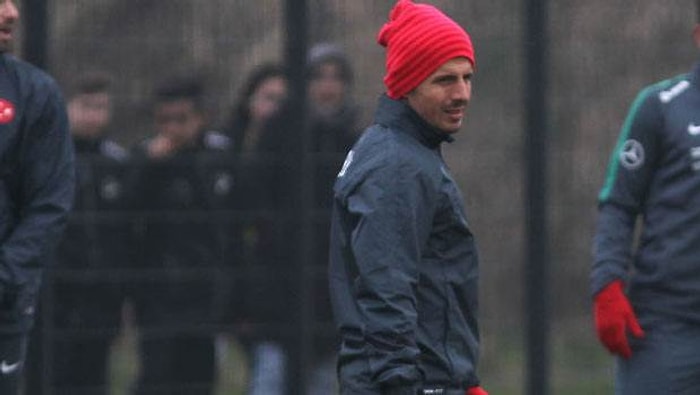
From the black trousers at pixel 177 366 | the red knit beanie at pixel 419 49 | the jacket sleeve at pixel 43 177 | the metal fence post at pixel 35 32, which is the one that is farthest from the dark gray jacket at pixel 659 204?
the metal fence post at pixel 35 32

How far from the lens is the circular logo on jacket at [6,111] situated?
5605mm

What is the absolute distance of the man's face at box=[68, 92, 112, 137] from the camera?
24.0ft

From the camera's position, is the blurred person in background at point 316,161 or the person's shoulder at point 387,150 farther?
the blurred person in background at point 316,161

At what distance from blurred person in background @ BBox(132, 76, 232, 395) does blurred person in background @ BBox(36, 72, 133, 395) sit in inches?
3.9

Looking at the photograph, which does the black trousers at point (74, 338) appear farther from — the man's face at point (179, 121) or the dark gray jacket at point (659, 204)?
the dark gray jacket at point (659, 204)

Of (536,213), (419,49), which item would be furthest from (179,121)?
(419,49)

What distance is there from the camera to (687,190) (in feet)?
18.2

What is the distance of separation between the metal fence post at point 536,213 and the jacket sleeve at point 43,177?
272 cm

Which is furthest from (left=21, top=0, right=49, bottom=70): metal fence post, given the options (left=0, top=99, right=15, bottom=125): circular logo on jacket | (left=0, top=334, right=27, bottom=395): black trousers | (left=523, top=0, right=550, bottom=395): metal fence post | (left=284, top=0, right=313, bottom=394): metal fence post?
(left=523, top=0, right=550, bottom=395): metal fence post

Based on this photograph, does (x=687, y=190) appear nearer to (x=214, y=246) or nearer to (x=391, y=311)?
(x=391, y=311)

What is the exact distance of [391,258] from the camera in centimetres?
422

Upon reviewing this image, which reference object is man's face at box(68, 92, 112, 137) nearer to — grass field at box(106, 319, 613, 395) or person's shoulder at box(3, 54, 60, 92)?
person's shoulder at box(3, 54, 60, 92)

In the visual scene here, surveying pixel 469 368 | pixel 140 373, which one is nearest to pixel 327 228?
pixel 140 373

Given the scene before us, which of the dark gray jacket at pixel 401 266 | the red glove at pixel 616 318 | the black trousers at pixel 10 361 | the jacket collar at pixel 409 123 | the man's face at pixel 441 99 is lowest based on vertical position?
the black trousers at pixel 10 361
